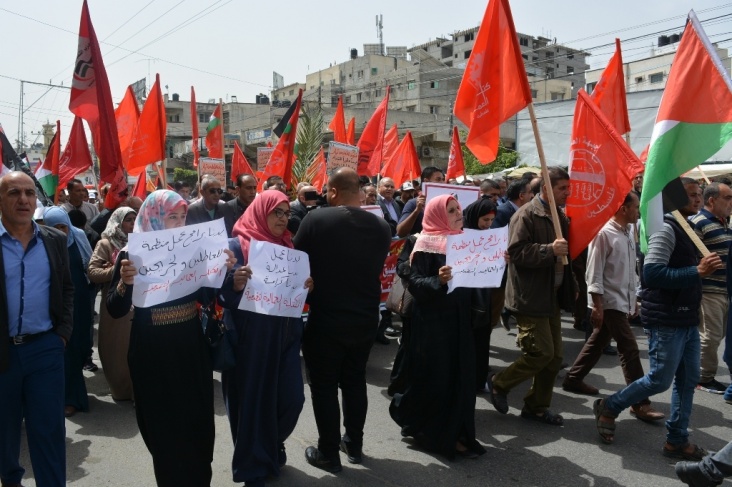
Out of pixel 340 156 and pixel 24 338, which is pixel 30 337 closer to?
pixel 24 338

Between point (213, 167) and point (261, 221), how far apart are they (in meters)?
7.02

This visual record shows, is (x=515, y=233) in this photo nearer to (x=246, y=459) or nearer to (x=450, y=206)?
(x=450, y=206)

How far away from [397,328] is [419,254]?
173 inches

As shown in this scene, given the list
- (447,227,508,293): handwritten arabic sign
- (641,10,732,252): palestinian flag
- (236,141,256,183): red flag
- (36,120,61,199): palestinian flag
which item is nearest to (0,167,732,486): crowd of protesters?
(447,227,508,293): handwritten arabic sign

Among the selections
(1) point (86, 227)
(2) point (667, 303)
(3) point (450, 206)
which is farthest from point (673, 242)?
(1) point (86, 227)

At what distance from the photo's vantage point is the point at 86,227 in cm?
789

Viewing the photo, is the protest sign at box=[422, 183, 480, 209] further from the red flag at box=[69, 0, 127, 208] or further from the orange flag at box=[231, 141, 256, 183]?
the orange flag at box=[231, 141, 256, 183]

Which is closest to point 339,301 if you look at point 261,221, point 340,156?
point 261,221

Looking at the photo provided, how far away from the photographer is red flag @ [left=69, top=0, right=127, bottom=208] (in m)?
5.45

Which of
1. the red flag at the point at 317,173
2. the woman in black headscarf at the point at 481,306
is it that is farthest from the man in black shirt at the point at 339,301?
the red flag at the point at 317,173

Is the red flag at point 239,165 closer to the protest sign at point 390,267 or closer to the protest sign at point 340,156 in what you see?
the protest sign at point 340,156

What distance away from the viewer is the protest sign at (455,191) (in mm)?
6098

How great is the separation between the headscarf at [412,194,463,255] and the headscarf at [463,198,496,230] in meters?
0.60

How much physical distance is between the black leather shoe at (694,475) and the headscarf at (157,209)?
11.0 feet
